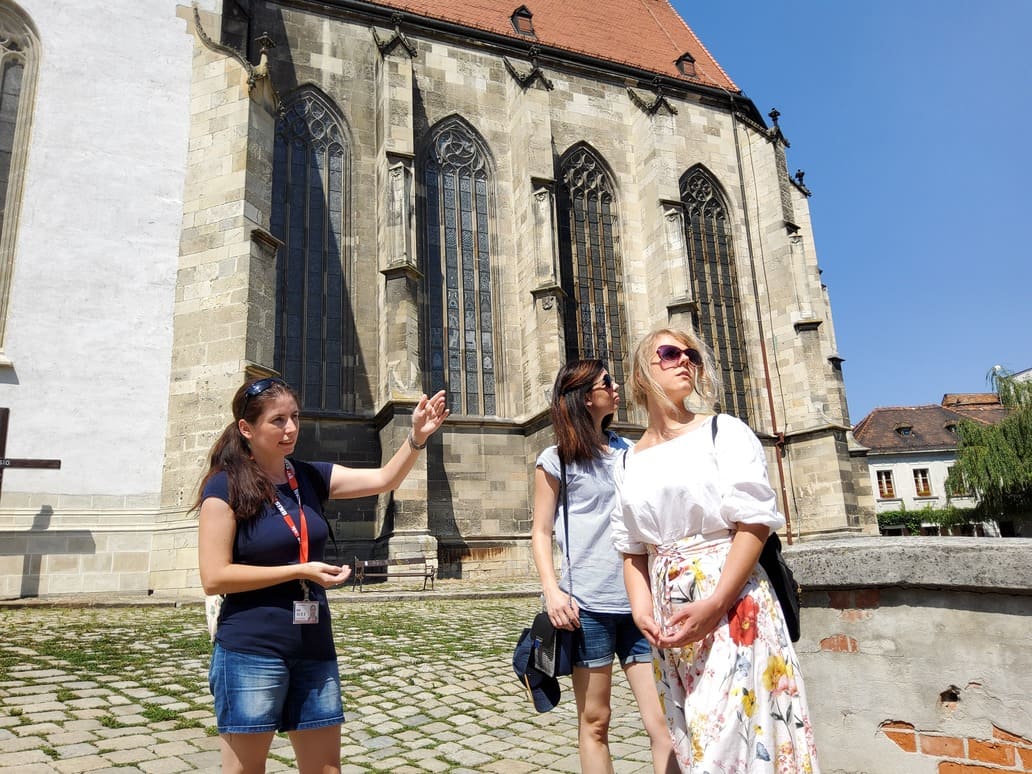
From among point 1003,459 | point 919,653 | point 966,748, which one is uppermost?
point 1003,459

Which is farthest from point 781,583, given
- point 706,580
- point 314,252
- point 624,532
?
point 314,252

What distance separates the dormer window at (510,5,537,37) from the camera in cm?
1861

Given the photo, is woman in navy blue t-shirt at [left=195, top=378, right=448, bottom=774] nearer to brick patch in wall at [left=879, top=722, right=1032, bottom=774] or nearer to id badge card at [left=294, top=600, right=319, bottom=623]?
id badge card at [left=294, top=600, right=319, bottom=623]

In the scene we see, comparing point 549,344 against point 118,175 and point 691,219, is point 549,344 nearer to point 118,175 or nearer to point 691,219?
point 691,219

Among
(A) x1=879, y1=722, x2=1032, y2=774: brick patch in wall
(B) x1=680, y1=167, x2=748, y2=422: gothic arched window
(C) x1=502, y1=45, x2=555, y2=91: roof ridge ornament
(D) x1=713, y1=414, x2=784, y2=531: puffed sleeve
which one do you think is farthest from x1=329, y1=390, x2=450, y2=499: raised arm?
(B) x1=680, y1=167, x2=748, y2=422: gothic arched window

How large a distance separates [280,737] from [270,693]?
223 cm

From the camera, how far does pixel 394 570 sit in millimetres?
12031

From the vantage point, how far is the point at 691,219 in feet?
61.8

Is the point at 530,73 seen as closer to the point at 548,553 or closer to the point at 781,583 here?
the point at 548,553

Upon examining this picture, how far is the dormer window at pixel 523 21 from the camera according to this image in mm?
18606

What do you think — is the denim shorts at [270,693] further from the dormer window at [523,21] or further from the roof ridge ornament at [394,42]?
the dormer window at [523,21]

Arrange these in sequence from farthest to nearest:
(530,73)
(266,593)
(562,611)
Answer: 1. (530,73)
2. (562,611)
3. (266,593)

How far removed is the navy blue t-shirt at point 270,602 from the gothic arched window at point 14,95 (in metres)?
11.1

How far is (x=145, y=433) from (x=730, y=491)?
33.1 ft
